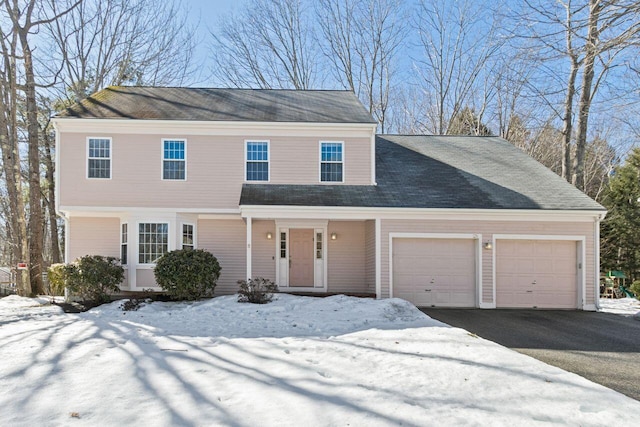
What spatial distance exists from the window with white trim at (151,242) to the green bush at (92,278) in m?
0.95

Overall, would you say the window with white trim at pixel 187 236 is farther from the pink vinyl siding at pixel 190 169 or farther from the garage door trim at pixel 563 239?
the garage door trim at pixel 563 239

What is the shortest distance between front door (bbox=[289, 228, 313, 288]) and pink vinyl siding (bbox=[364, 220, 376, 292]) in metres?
1.63

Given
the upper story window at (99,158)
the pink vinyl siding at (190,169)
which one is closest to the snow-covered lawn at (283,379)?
the pink vinyl siding at (190,169)

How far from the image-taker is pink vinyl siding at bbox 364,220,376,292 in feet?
41.0

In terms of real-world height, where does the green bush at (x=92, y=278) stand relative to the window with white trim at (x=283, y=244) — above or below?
below

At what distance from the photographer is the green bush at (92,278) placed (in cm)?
1154

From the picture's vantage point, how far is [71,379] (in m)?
5.01

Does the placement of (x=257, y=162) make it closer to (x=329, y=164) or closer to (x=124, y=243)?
(x=329, y=164)

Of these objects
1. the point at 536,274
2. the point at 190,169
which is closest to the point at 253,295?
the point at 190,169

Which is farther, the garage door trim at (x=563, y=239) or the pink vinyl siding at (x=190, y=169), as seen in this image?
the pink vinyl siding at (x=190, y=169)

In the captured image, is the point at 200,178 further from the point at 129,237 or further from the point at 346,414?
the point at 346,414

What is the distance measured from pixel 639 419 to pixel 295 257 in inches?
409

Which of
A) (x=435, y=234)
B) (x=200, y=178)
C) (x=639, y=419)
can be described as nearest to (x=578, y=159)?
(x=435, y=234)

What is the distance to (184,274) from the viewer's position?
454 inches
